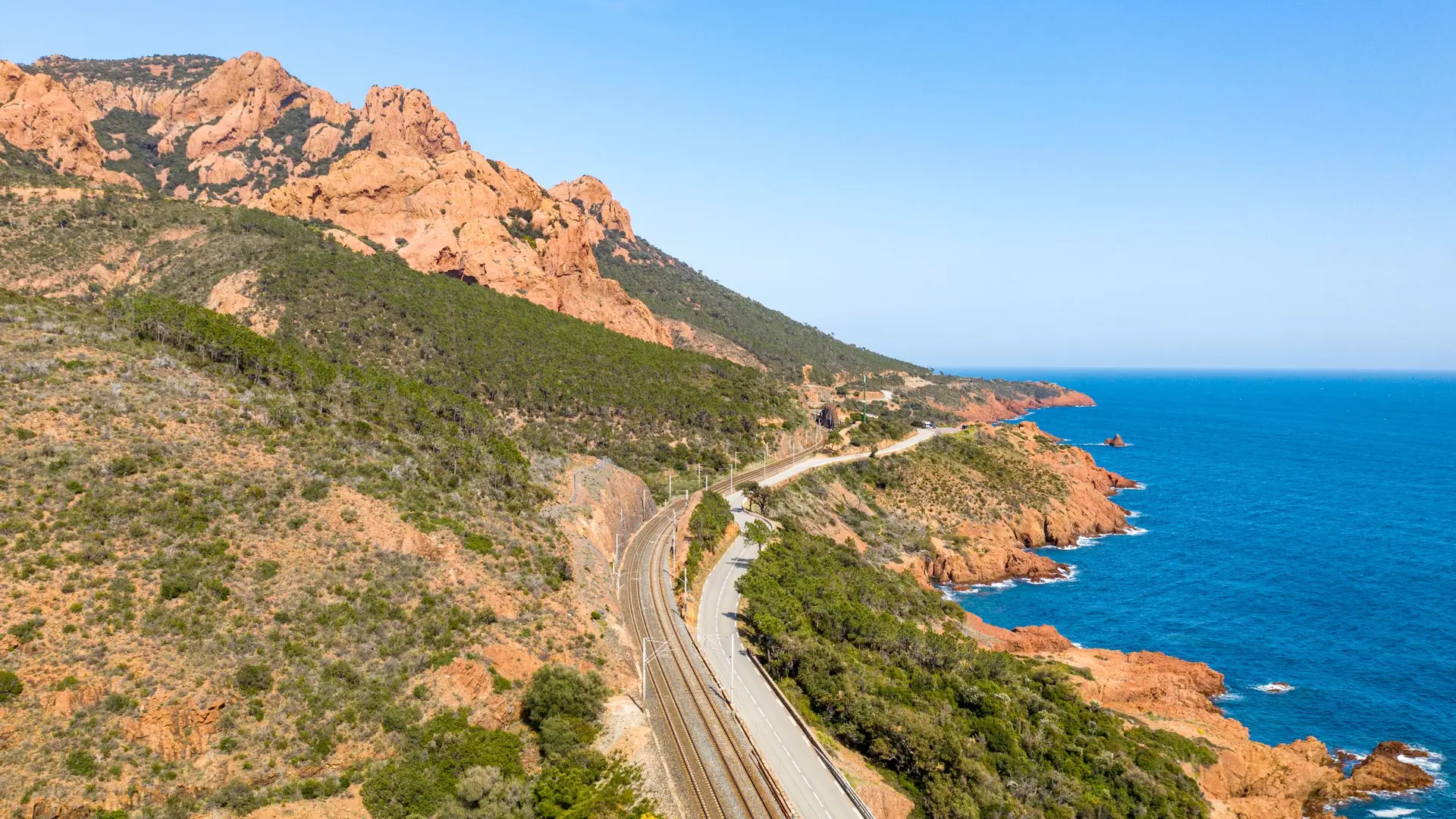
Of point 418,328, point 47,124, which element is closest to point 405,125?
point 47,124

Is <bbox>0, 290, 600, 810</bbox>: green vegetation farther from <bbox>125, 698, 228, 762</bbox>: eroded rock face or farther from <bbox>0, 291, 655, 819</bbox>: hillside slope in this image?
<bbox>125, 698, 228, 762</bbox>: eroded rock face

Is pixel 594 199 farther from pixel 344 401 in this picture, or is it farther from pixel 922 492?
pixel 344 401

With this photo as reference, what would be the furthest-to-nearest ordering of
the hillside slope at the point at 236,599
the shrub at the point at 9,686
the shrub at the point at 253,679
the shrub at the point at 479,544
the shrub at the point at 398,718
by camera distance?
the shrub at the point at 479,544 → the shrub at the point at 398,718 → the shrub at the point at 253,679 → the hillside slope at the point at 236,599 → the shrub at the point at 9,686

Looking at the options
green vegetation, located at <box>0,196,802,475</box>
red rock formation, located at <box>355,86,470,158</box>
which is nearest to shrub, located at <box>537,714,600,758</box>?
green vegetation, located at <box>0,196,802,475</box>

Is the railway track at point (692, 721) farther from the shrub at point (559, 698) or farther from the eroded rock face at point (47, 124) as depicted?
the eroded rock face at point (47, 124)

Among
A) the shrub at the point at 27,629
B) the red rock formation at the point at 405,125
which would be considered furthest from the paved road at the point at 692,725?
the red rock formation at the point at 405,125

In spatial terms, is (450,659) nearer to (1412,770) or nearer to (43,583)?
(43,583)

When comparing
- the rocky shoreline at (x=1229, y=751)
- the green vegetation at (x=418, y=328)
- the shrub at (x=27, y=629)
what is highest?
the green vegetation at (x=418, y=328)
